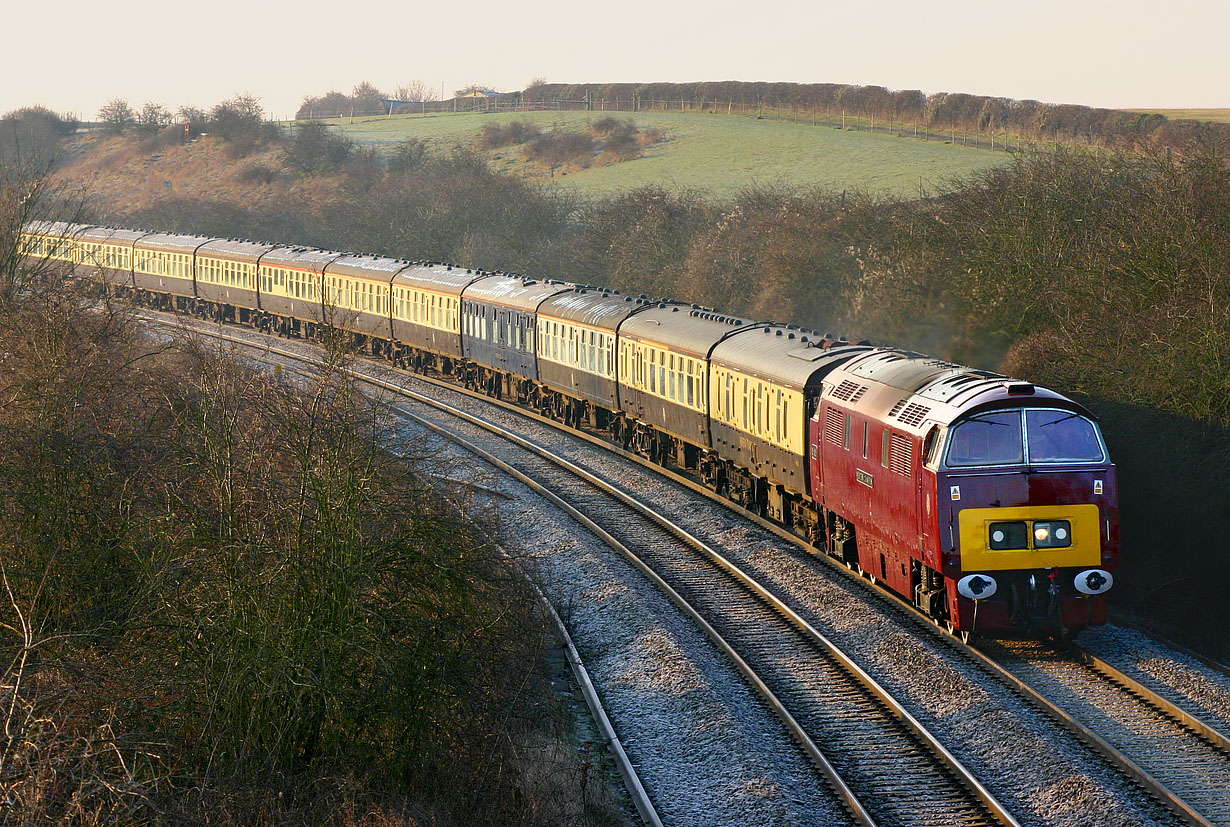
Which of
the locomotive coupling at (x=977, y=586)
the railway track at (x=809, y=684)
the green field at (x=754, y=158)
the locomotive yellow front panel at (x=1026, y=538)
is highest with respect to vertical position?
the green field at (x=754, y=158)

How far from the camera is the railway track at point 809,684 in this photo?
10719mm

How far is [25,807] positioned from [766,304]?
1315 inches

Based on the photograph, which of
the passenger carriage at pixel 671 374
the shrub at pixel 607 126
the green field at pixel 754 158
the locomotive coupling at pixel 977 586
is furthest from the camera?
the shrub at pixel 607 126

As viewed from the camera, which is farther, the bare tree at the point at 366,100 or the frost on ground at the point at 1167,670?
the bare tree at the point at 366,100

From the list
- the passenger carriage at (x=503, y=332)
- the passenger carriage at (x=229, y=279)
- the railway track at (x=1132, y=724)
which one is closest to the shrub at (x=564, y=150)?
the passenger carriage at (x=229, y=279)

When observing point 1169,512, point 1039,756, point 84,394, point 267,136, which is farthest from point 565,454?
point 267,136

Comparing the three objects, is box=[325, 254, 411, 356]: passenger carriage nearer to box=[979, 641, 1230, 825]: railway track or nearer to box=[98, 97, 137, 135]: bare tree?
box=[979, 641, 1230, 825]: railway track

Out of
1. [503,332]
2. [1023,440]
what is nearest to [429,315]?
[503,332]

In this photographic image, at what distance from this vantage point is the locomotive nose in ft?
45.3

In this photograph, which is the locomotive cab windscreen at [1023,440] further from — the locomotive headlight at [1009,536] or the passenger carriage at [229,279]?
the passenger carriage at [229,279]

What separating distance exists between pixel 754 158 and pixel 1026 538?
68773 millimetres

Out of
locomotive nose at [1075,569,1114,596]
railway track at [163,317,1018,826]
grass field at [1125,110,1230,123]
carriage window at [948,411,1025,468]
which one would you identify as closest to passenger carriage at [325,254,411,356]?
railway track at [163,317,1018,826]

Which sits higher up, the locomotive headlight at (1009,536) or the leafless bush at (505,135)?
the leafless bush at (505,135)

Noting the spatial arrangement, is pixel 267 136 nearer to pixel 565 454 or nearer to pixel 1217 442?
pixel 565 454
